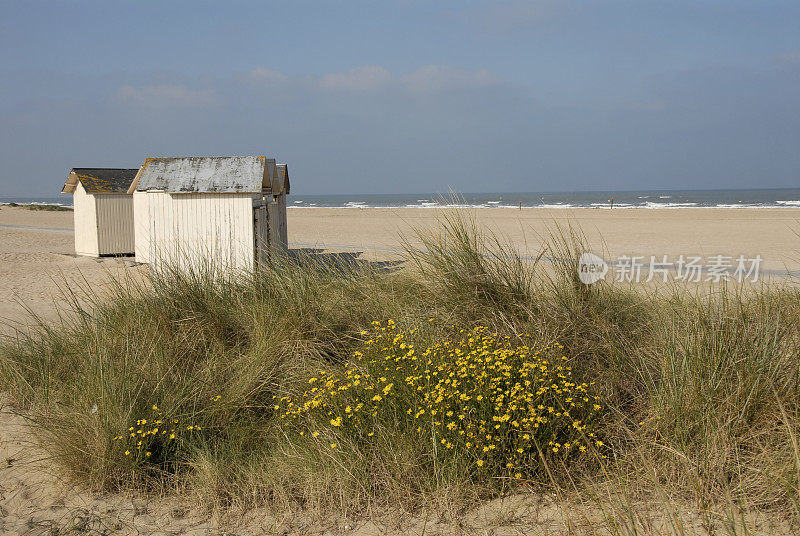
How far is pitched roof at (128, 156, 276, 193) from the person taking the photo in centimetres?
1183

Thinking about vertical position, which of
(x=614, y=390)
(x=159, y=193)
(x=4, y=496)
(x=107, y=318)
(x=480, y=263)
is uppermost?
(x=159, y=193)

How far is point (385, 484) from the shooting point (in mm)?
4012

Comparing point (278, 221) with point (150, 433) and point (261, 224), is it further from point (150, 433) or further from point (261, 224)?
point (150, 433)

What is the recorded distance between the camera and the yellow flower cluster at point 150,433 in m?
4.34

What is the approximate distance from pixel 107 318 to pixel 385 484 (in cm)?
331

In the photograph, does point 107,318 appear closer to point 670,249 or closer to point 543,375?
point 543,375

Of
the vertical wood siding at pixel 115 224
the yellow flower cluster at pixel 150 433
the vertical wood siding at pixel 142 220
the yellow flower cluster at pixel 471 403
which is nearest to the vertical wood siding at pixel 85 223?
the vertical wood siding at pixel 115 224

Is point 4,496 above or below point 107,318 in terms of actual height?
below

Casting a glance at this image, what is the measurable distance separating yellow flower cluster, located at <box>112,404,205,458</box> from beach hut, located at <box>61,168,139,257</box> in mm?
13662

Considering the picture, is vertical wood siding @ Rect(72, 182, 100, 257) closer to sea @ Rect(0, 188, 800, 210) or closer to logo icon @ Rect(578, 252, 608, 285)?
sea @ Rect(0, 188, 800, 210)

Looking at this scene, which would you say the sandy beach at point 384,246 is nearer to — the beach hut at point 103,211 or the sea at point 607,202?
the beach hut at point 103,211

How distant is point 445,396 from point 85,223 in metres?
16.3

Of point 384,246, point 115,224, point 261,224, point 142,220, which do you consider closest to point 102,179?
point 115,224

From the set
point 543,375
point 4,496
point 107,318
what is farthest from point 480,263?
point 4,496
